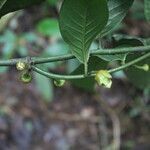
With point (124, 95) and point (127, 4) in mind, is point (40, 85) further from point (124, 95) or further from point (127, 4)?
point (127, 4)

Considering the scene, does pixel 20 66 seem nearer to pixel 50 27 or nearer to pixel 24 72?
pixel 24 72

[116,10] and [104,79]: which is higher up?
[116,10]

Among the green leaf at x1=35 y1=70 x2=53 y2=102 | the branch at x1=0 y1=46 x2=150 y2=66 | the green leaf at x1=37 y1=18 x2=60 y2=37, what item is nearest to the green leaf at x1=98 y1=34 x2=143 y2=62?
the branch at x1=0 y1=46 x2=150 y2=66

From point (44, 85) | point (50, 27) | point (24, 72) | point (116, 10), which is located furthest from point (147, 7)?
point (44, 85)

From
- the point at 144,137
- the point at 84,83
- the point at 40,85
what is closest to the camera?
the point at 84,83

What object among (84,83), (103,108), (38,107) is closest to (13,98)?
(38,107)

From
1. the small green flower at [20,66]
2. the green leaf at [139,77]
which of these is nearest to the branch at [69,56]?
the small green flower at [20,66]
